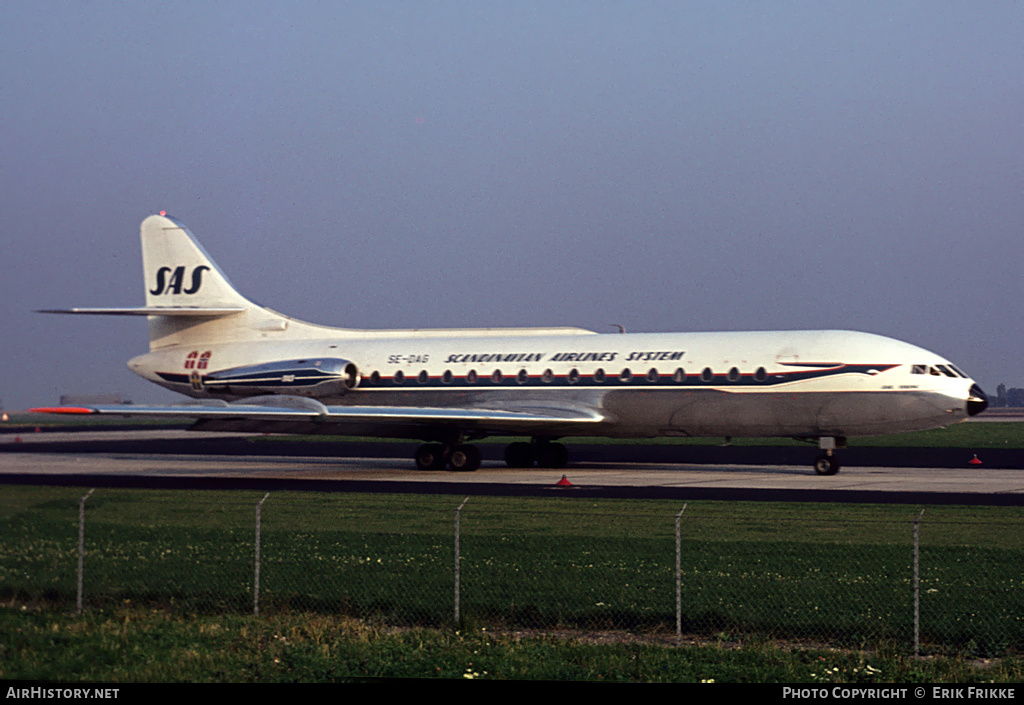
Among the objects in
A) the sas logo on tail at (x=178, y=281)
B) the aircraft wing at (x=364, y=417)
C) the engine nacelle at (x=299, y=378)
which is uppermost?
the sas logo on tail at (x=178, y=281)

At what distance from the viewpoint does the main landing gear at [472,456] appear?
36.2 m

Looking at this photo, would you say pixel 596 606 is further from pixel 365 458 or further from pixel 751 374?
pixel 365 458

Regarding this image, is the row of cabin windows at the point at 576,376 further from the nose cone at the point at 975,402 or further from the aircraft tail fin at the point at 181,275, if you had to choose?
the aircraft tail fin at the point at 181,275

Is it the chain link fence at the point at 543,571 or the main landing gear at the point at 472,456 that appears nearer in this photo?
the chain link fence at the point at 543,571

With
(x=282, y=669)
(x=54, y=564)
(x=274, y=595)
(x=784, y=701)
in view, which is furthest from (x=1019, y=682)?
(x=54, y=564)

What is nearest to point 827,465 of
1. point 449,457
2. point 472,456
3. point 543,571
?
point 472,456

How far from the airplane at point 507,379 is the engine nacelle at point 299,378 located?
0.05 metres

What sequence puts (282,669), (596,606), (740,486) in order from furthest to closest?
(740,486)
(596,606)
(282,669)

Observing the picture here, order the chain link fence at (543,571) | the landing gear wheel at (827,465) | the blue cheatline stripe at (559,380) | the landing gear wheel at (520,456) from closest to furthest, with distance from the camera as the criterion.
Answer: the chain link fence at (543,571)
the blue cheatline stripe at (559,380)
the landing gear wheel at (827,465)
the landing gear wheel at (520,456)

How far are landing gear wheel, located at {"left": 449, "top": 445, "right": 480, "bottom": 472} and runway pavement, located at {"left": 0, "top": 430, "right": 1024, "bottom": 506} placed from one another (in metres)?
0.74

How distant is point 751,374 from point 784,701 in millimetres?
24070

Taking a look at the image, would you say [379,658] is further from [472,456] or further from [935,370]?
[472,456]

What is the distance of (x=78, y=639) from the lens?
1162 centimetres

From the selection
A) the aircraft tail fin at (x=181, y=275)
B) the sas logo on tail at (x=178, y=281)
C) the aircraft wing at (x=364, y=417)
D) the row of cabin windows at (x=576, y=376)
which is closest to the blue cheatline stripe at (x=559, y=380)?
the row of cabin windows at (x=576, y=376)
